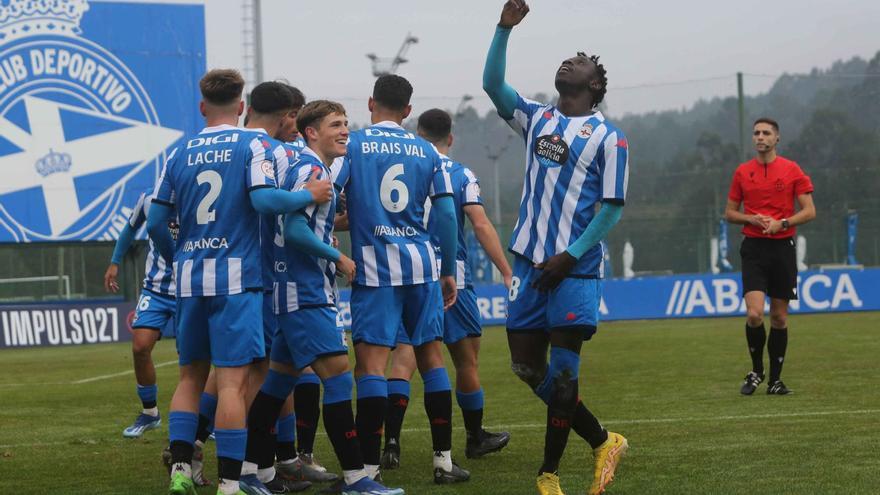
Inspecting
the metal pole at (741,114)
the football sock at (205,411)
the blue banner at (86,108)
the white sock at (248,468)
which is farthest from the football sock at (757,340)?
the metal pole at (741,114)

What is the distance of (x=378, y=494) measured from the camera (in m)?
6.24

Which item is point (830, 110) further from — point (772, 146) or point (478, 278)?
point (772, 146)

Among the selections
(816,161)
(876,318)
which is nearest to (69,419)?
(876,318)

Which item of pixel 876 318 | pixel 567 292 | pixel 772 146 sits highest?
pixel 772 146

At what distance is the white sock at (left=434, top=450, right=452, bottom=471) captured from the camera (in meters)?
6.98

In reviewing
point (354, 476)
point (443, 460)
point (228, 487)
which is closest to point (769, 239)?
point (443, 460)

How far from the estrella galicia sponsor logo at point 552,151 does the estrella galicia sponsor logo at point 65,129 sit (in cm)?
2082

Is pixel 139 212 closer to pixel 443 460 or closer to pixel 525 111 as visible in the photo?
pixel 443 460

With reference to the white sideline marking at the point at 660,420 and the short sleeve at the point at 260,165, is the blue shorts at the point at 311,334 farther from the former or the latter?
the white sideline marking at the point at 660,420

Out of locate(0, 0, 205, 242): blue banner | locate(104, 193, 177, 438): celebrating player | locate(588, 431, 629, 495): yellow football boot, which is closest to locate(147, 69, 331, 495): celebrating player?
locate(588, 431, 629, 495): yellow football boot

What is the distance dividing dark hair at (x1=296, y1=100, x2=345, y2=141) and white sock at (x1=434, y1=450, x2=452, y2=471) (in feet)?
6.12

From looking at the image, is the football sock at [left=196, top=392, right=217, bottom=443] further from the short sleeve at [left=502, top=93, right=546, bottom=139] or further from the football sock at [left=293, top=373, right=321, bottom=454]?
the short sleeve at [left=502, top=93, right=546, bottom=139]

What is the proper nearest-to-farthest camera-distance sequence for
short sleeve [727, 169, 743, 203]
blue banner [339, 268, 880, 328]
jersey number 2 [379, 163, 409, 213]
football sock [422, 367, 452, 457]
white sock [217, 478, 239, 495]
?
white sock [217, 478, 239, 495] < jersey number 2 [379, 163, 409, 213] < football sock [422, 367, 452, 457] < short sleeve [727, 169, 743, 203] < blue banner [339, 268, 880, 328]

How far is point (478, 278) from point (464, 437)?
19905 mm
